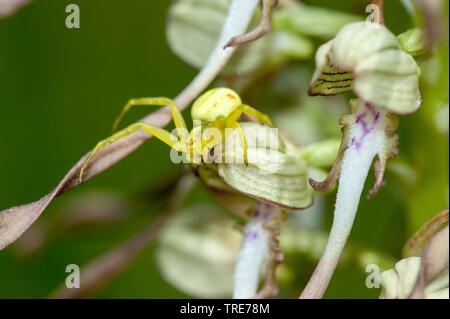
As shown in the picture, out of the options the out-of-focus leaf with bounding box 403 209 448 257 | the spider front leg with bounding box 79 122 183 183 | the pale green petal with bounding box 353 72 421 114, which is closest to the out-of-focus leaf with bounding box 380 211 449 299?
the out-of-focus leaf with bounding box 403 209 448 257

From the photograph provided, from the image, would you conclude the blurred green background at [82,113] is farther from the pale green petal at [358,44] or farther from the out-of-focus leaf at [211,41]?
the pale green petal at [358,44]

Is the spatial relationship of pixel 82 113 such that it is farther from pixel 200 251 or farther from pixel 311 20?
pixel 311 20

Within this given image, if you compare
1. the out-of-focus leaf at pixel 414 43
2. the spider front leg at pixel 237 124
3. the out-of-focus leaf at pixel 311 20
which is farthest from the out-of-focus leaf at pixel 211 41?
the out-of-focus leaf at pixel 414 43

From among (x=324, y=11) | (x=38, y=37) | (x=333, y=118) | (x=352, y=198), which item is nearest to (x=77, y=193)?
(x=38, y=37)

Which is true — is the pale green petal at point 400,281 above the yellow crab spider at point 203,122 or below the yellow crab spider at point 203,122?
below

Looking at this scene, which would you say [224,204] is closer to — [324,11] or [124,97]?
[324,11]

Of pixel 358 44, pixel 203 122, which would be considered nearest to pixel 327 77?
pixel 358 44
